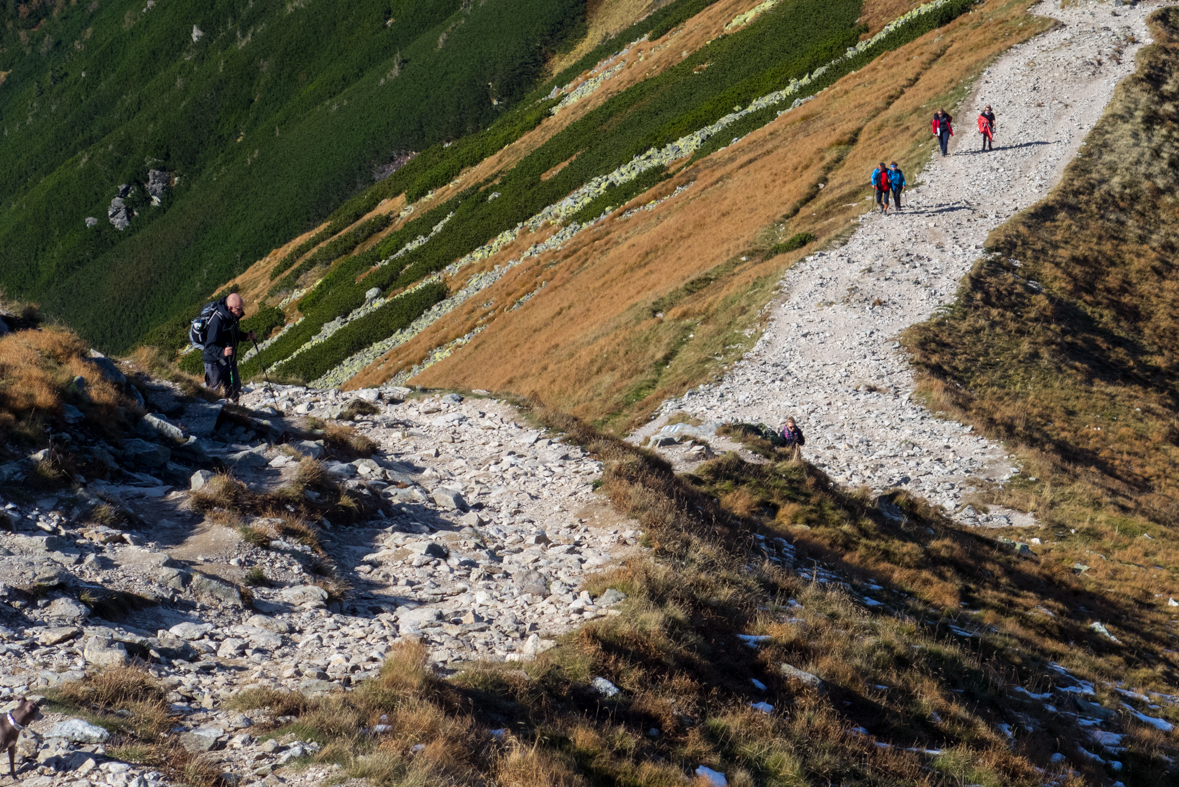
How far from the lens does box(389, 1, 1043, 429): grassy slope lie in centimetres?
3116

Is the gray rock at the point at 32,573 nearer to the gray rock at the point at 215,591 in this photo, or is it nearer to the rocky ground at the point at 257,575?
the rocky ground at the point at 257,575

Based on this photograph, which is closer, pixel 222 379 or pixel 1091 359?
pixel 222 379

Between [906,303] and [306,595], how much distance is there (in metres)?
23.3

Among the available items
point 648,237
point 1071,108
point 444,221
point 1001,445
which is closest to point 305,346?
point 444,221

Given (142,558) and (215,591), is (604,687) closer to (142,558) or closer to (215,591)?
(215,591)

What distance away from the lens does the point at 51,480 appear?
33.3ft

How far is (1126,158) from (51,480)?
40101 mm

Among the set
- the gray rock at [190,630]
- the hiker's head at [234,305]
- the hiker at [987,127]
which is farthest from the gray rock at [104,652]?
the hiker at [987,127]

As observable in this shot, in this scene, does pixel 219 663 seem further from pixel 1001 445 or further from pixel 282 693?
pixel 1001 445

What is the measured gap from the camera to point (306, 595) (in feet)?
30.3

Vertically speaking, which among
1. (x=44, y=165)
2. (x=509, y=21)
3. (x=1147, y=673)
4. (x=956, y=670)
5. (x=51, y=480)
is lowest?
(x=1147, y=673)

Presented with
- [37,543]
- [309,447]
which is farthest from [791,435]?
[37,543]

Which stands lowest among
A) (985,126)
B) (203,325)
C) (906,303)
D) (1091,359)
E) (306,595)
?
(1091,359)

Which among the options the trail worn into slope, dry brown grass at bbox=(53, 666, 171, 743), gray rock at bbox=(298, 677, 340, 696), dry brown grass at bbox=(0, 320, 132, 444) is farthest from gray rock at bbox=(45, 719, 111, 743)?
the trail worn into slope
